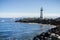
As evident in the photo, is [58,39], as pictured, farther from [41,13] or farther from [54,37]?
[41,13]

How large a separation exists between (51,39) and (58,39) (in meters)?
1.01

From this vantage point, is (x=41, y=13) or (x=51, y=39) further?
(x=41, y=13)

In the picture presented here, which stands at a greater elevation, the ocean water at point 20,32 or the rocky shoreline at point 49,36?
the rocky shoreline at point 49,36

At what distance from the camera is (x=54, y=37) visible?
14.5m

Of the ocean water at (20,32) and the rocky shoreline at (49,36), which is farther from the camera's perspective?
the ocean water at (20,32)

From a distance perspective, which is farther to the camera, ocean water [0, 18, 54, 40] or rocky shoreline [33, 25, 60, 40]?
ocean water [0, 18, 54, 40]

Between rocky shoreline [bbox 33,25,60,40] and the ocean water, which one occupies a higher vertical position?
rocky shoreline [bbox 33,25,60,40]

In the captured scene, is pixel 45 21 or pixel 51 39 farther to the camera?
pixel 45 21

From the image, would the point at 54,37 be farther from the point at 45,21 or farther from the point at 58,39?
the point at 45,21

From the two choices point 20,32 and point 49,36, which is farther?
point 20,32

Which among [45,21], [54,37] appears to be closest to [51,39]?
[54,37]

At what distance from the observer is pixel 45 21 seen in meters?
77.6

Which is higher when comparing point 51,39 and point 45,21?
point 51,39

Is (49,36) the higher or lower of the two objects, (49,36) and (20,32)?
the higher
